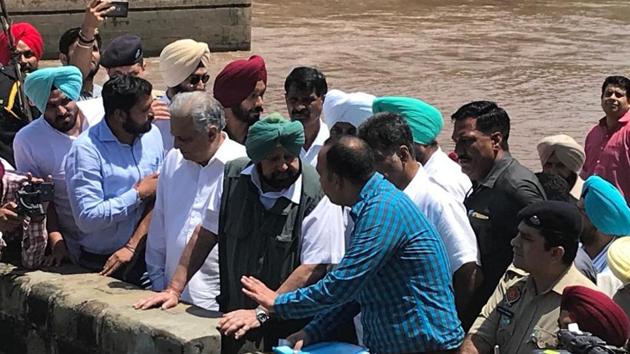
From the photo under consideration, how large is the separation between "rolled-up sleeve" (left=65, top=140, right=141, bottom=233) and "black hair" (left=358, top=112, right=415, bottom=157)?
55.3 inches

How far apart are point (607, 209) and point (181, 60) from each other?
268 cm

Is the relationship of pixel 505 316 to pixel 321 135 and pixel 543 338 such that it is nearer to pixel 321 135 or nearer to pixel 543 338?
pixel 543 338

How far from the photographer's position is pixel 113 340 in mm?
5402

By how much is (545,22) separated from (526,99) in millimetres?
9569

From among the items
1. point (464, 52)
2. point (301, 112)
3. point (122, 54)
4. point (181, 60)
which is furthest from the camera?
point (464, 52)

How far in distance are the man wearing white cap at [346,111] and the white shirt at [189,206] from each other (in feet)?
3.05

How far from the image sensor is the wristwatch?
4.89 meters

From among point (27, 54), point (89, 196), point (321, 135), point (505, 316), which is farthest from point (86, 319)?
point (27, 54)

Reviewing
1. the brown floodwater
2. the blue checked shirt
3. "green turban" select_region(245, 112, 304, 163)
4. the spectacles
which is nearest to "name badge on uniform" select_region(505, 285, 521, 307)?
the blue checked shirt

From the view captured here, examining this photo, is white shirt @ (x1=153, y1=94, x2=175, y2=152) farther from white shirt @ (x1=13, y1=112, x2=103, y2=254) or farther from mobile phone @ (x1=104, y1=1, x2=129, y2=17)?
mobile phone @ (x1=104, y1=1, x2=129, y2=17)

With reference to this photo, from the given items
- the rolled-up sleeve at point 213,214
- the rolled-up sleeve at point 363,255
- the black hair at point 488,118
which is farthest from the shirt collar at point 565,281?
the rolled-up sleeve at point 213,214

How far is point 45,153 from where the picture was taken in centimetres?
599

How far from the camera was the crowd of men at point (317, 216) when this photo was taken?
451 centimetres

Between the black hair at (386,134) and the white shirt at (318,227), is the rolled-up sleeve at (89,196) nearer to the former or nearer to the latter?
the white shirt at (318,227)
